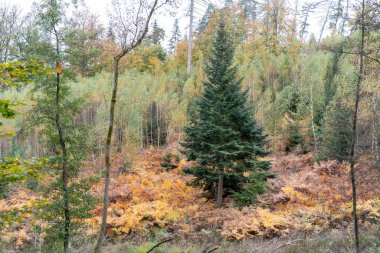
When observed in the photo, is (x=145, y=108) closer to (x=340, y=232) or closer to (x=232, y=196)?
(x=232, y=196)

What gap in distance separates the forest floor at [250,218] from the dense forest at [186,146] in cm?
7

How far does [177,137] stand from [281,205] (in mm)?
12568

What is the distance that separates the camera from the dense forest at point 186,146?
732 cm

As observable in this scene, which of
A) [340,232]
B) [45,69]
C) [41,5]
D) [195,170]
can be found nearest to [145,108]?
[195,170]

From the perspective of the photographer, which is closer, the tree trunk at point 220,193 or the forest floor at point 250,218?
the forest floor at point 250,218

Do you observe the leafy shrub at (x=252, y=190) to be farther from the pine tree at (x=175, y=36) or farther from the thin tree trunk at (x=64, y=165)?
the pine tree at (x=175, y=36)

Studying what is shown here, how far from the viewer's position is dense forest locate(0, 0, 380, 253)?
732 centimetres

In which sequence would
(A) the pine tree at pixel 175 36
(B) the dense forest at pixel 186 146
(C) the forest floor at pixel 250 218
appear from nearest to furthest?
1. (B) the dense forest at pixel 186 146
2. (C) the forest floor at pixel 250 218
3. (A) the pine tree at pixel 175 36

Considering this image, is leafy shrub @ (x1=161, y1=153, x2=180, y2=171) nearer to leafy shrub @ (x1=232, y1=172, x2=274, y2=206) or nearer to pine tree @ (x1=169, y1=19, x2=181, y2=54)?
leafy shrub @ (x1=232, y1=172, x2=274, y2=206)

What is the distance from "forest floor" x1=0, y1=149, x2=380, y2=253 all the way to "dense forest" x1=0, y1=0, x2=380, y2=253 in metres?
0.07

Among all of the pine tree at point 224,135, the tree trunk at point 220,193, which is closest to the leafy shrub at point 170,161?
the pine tree at point 224,135

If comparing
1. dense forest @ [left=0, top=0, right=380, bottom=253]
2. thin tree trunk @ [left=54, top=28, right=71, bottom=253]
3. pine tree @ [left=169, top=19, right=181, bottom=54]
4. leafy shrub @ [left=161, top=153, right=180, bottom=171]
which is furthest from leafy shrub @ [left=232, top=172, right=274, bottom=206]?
pine tree @ [left=169, top=19, right=181, bottom=54]

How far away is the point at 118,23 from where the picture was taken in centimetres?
730

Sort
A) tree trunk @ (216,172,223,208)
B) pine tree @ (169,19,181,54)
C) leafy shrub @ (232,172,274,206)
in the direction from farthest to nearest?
pine tree @ (169,19,181,54) < tree trunk @ (216,172,223,208) < leafy shrub @ (232,172,274,206)
